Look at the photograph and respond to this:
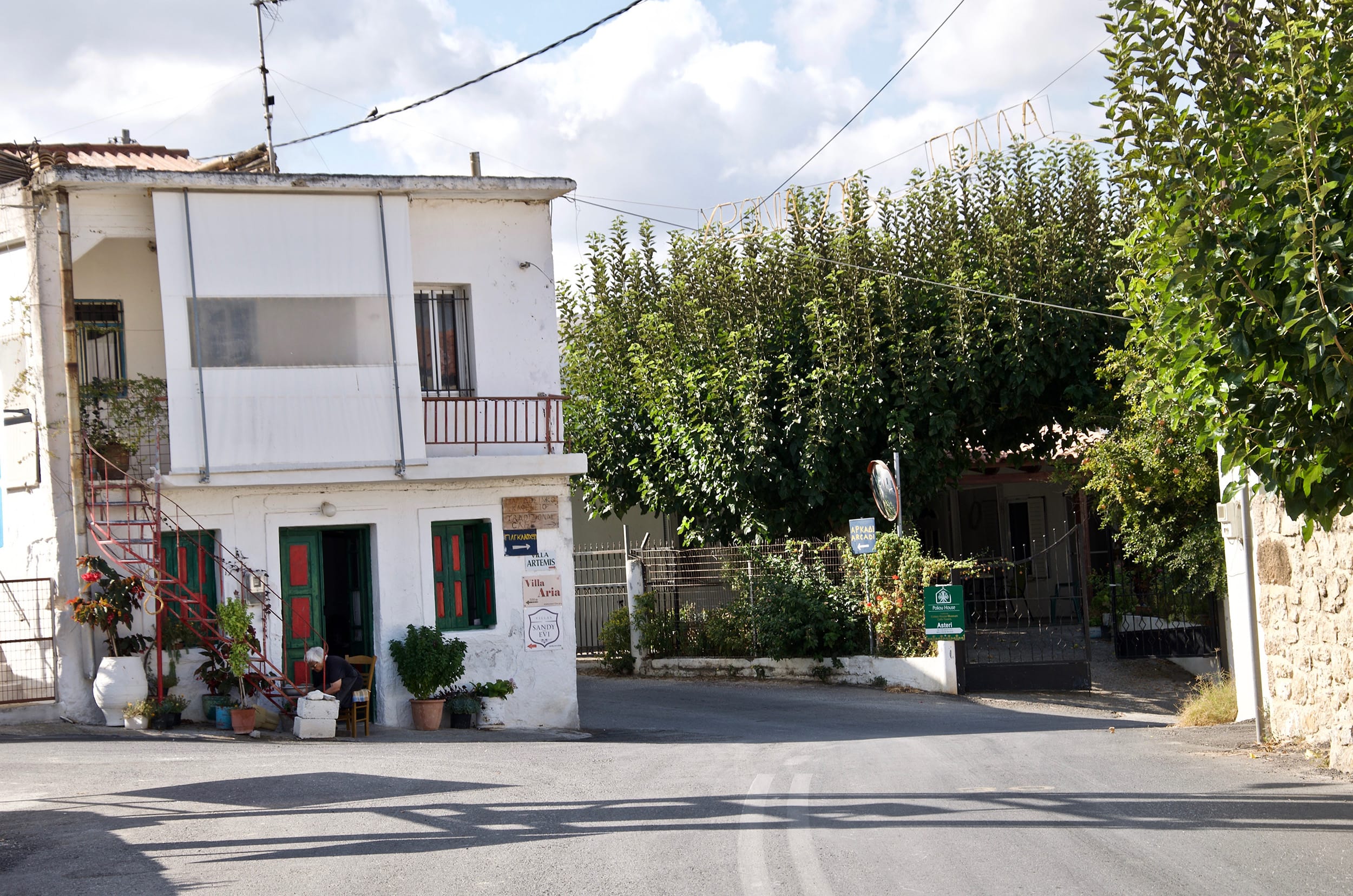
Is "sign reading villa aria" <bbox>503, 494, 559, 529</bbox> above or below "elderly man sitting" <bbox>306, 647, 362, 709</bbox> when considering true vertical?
above

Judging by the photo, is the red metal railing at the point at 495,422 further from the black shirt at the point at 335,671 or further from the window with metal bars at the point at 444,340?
the black shirt at the point at 335,671

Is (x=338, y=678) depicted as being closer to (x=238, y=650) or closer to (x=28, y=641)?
(x=238, y=650)

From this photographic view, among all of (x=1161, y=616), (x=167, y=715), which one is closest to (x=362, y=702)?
(x=167, y=715)

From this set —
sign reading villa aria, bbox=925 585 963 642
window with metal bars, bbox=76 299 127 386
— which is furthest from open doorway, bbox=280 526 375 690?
sign reading villa aria, bbox=925 585 963 642

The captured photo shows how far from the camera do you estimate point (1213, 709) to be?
12664 mm

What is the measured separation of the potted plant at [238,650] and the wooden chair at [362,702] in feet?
3.41

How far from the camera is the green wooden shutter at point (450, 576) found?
52.4ft

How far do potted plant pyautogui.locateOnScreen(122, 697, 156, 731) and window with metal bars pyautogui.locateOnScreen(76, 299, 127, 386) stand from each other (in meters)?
4.19

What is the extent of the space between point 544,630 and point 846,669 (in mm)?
5356

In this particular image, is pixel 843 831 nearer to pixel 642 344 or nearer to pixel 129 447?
pixel 129 447

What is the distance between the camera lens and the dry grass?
1252 centimetres

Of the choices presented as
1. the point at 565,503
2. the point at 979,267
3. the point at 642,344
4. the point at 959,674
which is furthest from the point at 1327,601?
the point at 642,344

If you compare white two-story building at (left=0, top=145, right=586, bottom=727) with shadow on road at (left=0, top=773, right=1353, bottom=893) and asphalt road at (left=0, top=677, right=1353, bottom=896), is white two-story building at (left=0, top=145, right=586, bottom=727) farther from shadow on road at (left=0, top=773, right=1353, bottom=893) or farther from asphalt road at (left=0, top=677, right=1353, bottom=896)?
shadow on road at (left=0, top=773, right=1353, bottom=893)

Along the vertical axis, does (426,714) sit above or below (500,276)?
below
